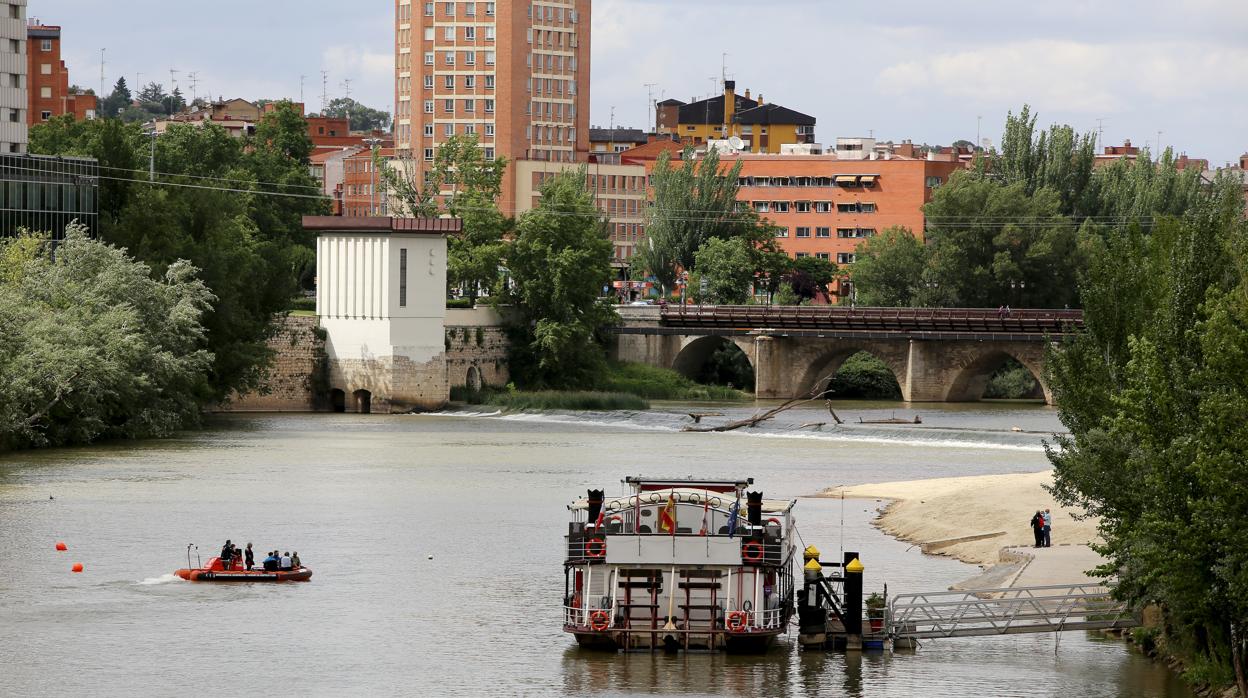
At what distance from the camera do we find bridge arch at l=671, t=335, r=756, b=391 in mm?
116375

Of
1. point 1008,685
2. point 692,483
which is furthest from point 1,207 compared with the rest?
point 1008,685

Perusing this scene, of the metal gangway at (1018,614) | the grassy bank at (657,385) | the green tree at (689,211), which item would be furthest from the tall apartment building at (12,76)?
the metal gangway at (1018,614)

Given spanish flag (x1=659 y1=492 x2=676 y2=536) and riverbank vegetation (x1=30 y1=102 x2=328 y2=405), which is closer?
spanish flag (x1=659 y1=492 x2=676 y2=536)

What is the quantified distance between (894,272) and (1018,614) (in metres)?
88.4

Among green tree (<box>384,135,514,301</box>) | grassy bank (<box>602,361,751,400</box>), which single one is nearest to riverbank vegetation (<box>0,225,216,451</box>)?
green tree (<box>384,135,514,301</box>)

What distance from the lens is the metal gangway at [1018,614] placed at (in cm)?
3738

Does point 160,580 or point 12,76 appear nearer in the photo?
point 160,580

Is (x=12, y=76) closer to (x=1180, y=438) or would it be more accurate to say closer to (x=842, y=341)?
(x=842, y=341)

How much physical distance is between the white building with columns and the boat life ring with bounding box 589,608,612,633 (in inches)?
2427

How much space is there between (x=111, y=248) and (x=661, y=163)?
5976cm

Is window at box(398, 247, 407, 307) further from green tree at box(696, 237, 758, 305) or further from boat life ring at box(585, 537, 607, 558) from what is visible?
boat life ring at box(585, 537, 607, 558)

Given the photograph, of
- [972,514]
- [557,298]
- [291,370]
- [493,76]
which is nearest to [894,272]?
[557,298]

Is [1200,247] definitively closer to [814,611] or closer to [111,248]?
[814,611]

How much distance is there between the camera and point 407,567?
1871 inches
